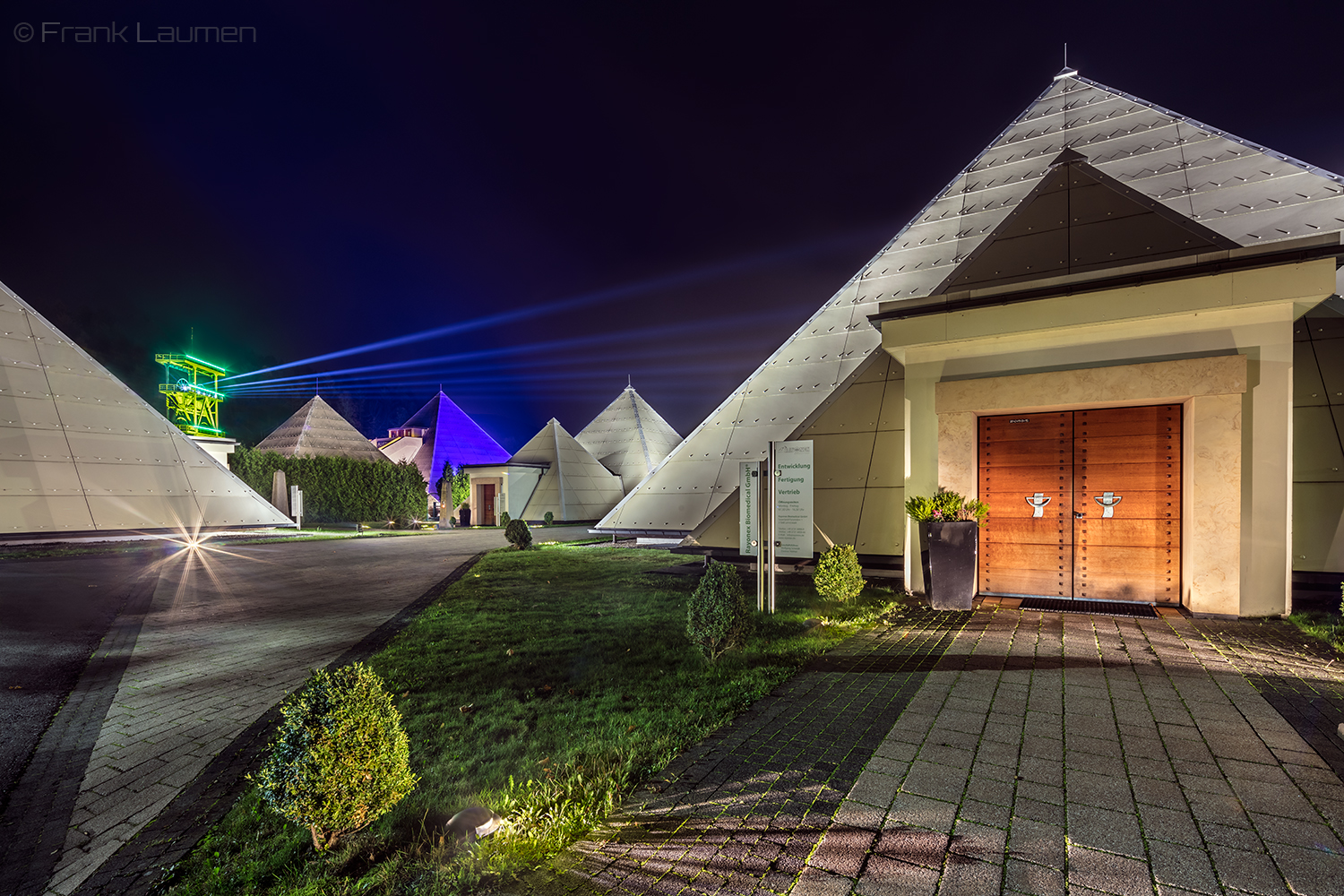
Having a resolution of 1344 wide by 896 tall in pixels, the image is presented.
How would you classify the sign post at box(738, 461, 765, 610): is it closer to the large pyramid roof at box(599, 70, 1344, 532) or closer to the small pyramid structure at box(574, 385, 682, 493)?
the large pyramid roof at box(599, 70, 1344, 532)

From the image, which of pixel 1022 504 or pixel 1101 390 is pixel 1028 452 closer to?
pixel 1022 504

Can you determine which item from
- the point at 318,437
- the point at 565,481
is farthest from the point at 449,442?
the point at 565,481

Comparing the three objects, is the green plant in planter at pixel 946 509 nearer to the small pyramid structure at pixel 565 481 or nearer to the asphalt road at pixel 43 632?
the asphalt road at pixel 43 632

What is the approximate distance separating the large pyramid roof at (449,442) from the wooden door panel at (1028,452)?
5308 cm

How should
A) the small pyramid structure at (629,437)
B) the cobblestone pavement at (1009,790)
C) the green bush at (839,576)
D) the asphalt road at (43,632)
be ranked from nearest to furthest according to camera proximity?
1. the cobblestone pavement at (1009,790)
2. the asphalt road at (43,632)
3. the green bush at (839,576)
4. the small pyramid structure at (629,437)

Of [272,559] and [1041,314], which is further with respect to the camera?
[272,559]

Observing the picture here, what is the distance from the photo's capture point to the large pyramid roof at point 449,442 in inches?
2245

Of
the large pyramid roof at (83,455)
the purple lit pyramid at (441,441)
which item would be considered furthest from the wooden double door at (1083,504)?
the purple lit pyramid at (441,441)

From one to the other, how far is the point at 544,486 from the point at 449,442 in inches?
Answer: 1066

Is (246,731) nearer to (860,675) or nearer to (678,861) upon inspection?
(678,861)

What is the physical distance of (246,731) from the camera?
14.4 ft

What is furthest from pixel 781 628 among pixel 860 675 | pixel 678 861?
pixel 678 861

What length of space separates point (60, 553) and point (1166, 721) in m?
23.2

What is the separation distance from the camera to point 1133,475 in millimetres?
7980
